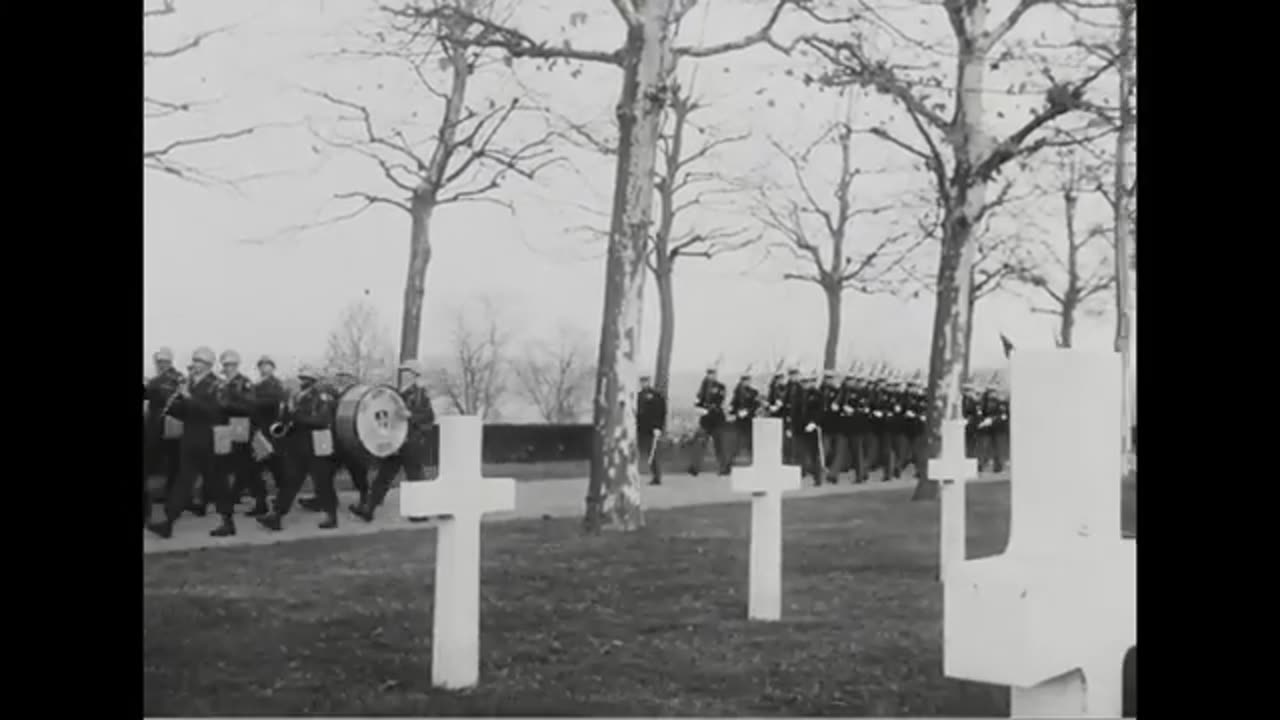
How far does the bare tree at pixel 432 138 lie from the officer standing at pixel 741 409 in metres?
0.79

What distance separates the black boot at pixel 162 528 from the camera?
9.49 feet

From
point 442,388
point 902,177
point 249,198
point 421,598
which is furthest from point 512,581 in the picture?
point 902,177

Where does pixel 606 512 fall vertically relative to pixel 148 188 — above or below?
below

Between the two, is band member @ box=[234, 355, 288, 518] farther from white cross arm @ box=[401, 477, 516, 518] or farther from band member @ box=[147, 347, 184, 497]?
white cross arm @ box=[401, 477, 516, 518]

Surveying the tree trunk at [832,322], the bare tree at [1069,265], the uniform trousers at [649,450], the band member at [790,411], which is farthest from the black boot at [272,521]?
the bare tree at [1069,265]

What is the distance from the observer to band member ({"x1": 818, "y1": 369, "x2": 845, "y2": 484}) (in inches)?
134

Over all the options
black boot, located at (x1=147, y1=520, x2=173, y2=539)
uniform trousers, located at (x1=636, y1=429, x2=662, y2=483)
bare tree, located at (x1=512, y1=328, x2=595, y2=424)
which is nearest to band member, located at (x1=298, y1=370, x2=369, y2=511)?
black boot, located at (x1=147, y1=520, x2=173, y2=539)

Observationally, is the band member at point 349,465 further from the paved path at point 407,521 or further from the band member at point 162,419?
the band member at point 162,419

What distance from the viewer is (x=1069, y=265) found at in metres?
3.48

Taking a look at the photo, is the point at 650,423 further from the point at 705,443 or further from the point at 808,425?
the point at 808,425
